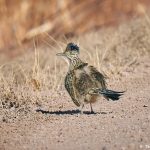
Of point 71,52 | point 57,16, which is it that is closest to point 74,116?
point 71,52

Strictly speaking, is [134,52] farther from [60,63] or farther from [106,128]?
[106,128]

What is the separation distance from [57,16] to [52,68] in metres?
7.53

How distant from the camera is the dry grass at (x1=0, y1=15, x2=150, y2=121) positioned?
31.2ft

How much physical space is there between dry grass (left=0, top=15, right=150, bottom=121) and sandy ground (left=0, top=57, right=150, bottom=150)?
35 cm

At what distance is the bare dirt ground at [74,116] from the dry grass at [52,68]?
0.02 metres

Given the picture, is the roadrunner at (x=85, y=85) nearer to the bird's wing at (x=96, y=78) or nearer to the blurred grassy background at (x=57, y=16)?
the bird's wing at (x=96, y=78)

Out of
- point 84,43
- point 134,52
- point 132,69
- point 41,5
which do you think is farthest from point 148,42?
point 41,5

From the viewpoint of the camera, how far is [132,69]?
1163 centimetres

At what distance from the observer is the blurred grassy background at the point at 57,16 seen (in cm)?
1938

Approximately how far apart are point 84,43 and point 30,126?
25.4 feet

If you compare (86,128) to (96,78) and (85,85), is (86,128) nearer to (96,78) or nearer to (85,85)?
(85,85)

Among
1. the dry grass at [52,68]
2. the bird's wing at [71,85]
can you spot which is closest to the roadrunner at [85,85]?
the bird's wing at [71,85]

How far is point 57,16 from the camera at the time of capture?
20.5m

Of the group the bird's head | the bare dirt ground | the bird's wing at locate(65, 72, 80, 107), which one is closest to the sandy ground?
the bare dirt ground
